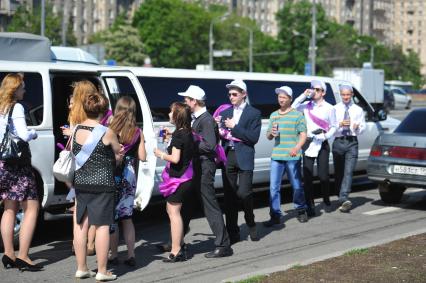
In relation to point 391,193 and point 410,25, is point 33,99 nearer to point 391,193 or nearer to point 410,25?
point 391,193

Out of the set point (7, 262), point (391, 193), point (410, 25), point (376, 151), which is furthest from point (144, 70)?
point (410, 25)

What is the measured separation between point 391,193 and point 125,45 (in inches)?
3174

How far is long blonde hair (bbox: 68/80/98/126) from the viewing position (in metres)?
6.98

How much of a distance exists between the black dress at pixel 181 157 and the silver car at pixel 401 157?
4.58m

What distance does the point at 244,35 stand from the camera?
346ft

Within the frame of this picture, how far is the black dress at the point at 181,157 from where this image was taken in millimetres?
7648

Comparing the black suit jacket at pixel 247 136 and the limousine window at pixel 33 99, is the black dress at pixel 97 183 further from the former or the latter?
the black suit jacket at pixel 247 136

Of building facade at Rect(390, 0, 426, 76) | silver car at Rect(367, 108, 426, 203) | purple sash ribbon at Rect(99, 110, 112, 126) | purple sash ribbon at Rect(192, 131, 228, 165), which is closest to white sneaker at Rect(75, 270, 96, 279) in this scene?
purple sash ribbon at Rect(99, 110, 112, 126)

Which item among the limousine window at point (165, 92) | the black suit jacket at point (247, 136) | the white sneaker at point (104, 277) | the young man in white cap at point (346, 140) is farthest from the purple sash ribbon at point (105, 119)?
the young man in white cap at point (346, 140)

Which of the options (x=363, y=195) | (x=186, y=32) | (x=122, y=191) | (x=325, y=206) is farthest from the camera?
(x=186, y=32)

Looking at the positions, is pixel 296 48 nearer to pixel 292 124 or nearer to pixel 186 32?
pixel 186 32

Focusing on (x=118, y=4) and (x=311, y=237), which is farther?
(x=118, y=4)

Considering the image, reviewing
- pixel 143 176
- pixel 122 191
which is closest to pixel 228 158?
pixel 143 176

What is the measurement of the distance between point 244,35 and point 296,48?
861 cm
